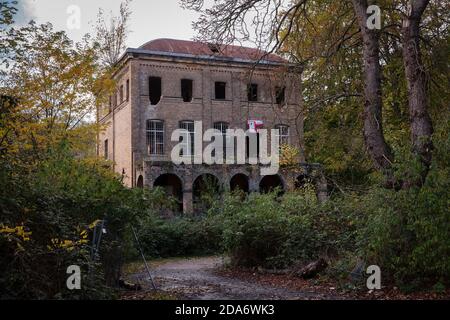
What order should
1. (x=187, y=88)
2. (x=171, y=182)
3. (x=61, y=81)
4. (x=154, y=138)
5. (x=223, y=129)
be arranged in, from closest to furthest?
(x=61, y=81), (x=154, y=138), (x=171, y=182), (x=223, y=129), (x=187, y=88)

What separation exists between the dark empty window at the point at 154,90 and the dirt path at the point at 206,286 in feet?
64.7

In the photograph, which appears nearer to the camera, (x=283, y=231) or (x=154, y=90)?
(x=283, y=231)

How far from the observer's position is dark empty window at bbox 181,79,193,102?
3391cm

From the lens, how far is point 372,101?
10.6 metres

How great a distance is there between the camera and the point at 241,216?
13977mm

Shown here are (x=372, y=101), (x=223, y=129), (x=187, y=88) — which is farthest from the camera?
(x=187, y=88)

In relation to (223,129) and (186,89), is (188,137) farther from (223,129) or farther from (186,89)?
(186,89)

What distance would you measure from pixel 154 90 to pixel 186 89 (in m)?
2.19

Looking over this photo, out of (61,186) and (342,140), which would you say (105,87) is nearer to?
(342,140)

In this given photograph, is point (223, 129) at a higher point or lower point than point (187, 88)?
lower

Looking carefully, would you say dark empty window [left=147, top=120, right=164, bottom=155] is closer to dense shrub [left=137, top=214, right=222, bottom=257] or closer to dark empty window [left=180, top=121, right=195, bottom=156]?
dark empty window [left=180, top=121, right=195, bottom=156]

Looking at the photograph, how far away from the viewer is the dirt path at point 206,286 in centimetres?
970

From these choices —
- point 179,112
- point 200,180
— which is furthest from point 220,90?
point 200,180

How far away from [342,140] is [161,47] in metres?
20.3
